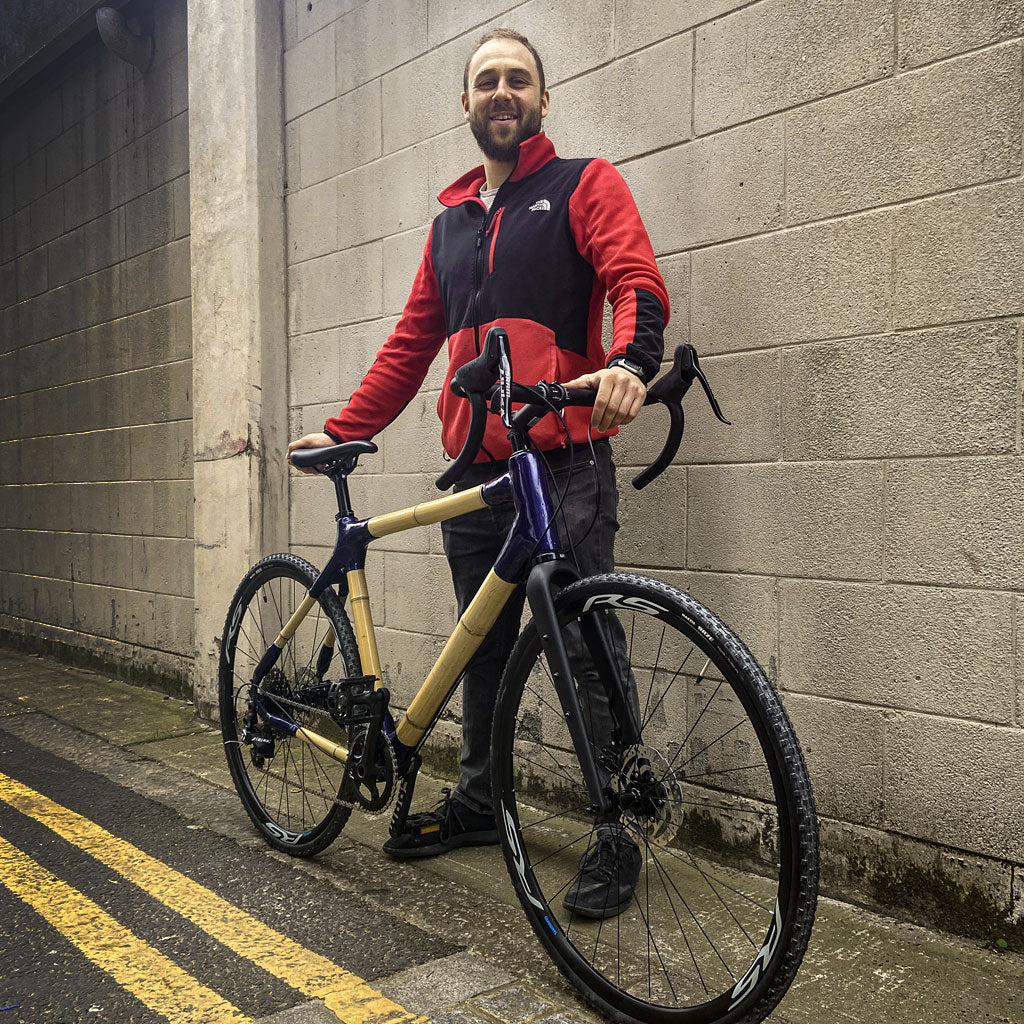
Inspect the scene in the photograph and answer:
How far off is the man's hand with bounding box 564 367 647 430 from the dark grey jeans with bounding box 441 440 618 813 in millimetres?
375

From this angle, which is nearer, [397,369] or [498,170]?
[498,170]

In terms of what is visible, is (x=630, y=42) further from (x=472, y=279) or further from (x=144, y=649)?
(x=144, y=649)

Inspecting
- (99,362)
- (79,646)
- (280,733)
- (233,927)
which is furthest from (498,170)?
(79,646)

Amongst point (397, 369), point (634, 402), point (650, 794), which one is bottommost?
point (650, 794)

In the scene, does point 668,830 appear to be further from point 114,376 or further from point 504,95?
point 114,376

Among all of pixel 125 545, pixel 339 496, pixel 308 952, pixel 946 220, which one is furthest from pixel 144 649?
pixel 946 220

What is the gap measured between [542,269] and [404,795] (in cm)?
154

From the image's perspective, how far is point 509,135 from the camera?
2.91m

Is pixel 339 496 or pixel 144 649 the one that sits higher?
pixel 339 496

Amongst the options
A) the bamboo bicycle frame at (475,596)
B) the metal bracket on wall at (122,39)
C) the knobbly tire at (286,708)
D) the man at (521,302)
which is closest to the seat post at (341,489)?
the bamboo bicycle frame at (475,596)

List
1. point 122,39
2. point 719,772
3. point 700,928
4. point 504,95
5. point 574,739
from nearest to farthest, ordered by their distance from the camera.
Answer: point 574,739
point 700,928
point 504,95
point 719,772
point 122,39

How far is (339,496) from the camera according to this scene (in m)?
3.10

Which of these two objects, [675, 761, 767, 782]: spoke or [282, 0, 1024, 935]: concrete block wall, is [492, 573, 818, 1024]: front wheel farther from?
[282, 0, 1024, 935]: concrete block wall

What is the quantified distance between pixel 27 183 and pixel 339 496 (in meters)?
5.83
